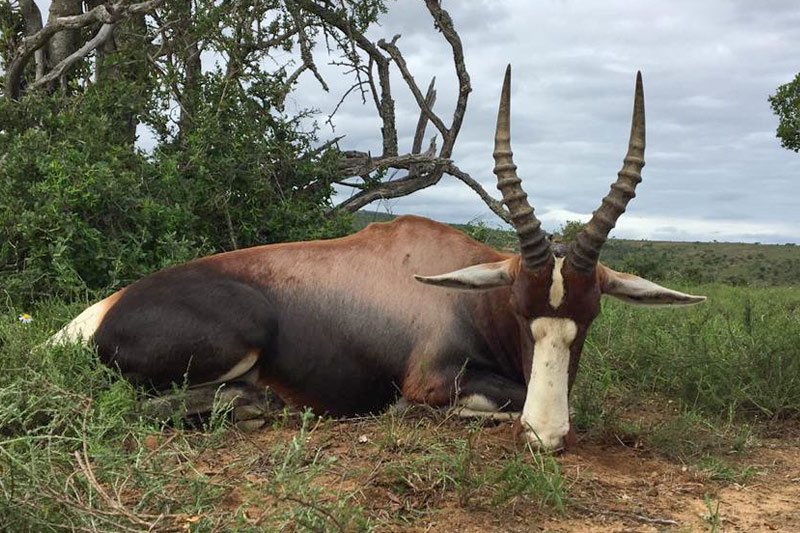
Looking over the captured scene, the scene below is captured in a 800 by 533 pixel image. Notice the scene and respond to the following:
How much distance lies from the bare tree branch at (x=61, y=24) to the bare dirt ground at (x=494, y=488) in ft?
25.7

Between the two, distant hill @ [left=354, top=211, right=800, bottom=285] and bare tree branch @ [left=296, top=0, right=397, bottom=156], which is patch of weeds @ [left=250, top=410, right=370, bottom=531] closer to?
distant hill @ [left=354, top=211, right=800, bottom=285]

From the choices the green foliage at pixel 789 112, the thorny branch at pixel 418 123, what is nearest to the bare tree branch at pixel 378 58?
the thorny branch at pixel 418 123

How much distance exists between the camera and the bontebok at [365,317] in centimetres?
481

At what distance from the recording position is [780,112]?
2620 cm

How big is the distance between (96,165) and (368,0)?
5379 millimetres

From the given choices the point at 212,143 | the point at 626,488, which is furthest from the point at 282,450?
the point at 212,143

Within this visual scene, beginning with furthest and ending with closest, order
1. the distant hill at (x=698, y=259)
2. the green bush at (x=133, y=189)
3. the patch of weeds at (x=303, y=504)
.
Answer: the distant hill at (x=698, y=259) → the green bush at (x=133, y=189) → the patch of weeds at (x=303, y=504)

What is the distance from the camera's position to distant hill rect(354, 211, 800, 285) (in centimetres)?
1178

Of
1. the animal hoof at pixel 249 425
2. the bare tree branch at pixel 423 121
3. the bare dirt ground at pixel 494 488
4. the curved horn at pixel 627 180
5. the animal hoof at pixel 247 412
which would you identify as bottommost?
the animal hoof at pixel 249 425

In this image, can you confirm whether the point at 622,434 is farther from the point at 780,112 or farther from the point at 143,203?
the point at 780,112

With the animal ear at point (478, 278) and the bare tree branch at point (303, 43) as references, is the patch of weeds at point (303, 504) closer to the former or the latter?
the animal ear at point (478, 278)

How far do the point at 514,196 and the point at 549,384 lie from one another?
110cm

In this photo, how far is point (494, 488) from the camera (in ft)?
12.1

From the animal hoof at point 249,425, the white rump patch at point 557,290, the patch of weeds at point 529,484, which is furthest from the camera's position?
the animal hoof at point 249,425
